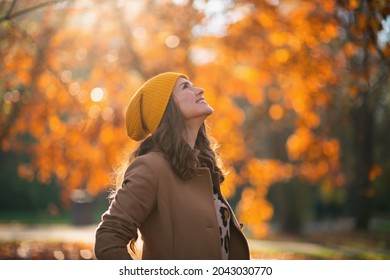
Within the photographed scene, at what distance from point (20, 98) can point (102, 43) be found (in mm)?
2010

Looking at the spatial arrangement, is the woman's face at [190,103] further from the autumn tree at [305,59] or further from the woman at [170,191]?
the autumn tree at [305,59]

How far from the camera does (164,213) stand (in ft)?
7.92

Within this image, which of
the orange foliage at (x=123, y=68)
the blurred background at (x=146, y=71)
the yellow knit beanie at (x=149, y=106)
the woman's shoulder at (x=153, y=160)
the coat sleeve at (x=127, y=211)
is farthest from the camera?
the orange foliage at (x=123, y=68)

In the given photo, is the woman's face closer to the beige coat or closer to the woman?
the woman

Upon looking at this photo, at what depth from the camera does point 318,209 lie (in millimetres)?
23109

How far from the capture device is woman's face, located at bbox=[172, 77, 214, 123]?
267 cm

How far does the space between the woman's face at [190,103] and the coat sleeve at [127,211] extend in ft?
1.17

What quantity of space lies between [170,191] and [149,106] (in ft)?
1.44

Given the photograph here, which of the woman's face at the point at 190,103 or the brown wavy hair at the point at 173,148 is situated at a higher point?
the woman's face at the point at 190,103

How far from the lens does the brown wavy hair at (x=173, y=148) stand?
8.27 feet

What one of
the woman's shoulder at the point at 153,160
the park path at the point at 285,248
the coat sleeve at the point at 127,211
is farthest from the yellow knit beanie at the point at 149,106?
the park path at the point at 285,248

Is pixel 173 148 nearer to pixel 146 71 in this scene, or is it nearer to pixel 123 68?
pixel 146 71
